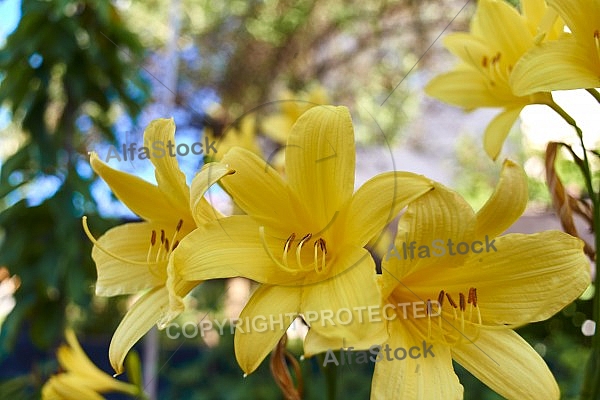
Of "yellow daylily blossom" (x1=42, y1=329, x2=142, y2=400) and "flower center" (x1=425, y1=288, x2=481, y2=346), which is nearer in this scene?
"flower center" (x1=425, y1=288, x2=481, y2=346)

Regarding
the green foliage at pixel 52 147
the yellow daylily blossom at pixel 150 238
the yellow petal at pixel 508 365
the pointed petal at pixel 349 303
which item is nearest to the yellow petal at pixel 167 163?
the yellow daylily blossom at pixel 150 238

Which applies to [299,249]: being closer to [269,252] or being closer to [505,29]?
[269,252]

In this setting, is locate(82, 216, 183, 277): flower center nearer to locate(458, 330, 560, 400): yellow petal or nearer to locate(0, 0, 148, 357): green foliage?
locate(458, 330, 560, 400): yellow petal

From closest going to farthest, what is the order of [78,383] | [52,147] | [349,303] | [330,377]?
[349,303], [330,377], [78,383], [52,147]

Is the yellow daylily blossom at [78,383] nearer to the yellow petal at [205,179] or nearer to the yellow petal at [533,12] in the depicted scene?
the yellow petal at [205,179]

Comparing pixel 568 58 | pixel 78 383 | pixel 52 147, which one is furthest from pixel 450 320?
pixel 52 147

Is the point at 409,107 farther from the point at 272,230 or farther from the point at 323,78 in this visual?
the point at 272,230

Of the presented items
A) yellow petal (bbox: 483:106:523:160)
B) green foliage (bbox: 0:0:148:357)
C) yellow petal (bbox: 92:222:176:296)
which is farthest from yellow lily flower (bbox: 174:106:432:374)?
green foliage (bbox: 0:0:148:357)

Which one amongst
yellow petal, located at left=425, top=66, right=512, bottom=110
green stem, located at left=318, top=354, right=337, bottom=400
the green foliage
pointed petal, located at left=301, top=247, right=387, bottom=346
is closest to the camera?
pointed petal, located at left=301, top=247, right=387, bottom=346
